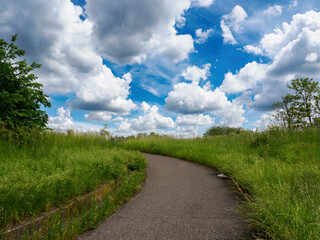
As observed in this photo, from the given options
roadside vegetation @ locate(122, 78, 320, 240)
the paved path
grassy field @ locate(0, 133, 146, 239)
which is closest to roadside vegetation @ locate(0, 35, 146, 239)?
grassy field @ locate(0, 133, 146, 239)

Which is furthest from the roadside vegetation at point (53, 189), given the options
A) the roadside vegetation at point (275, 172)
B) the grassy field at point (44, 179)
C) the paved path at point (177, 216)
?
the roadside vegetation at point (275, 172)

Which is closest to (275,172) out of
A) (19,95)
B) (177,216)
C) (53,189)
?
(177,216)

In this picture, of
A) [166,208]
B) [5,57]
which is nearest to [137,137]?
[5,57]

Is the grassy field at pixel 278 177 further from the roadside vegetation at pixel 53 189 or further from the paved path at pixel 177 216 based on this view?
the roadside vegetation at pixel 53 189

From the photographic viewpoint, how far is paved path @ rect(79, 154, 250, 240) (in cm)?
291

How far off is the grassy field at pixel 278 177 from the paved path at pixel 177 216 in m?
0.46

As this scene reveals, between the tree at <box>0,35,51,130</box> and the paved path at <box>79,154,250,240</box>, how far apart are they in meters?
7.72

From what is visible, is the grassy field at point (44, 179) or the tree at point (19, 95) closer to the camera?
the grassy field at point (44, 179)

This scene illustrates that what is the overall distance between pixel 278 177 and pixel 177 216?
2691 millimetres

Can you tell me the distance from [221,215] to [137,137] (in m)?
18.0

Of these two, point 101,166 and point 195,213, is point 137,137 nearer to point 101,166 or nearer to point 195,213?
point 101,166

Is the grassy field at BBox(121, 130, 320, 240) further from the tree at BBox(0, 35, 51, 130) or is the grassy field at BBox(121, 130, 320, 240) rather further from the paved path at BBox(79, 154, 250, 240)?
the tree at BBox(0, 35, 51, 130)

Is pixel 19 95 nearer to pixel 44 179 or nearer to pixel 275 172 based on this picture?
pixel 44 179

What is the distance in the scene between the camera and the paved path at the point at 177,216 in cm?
291
